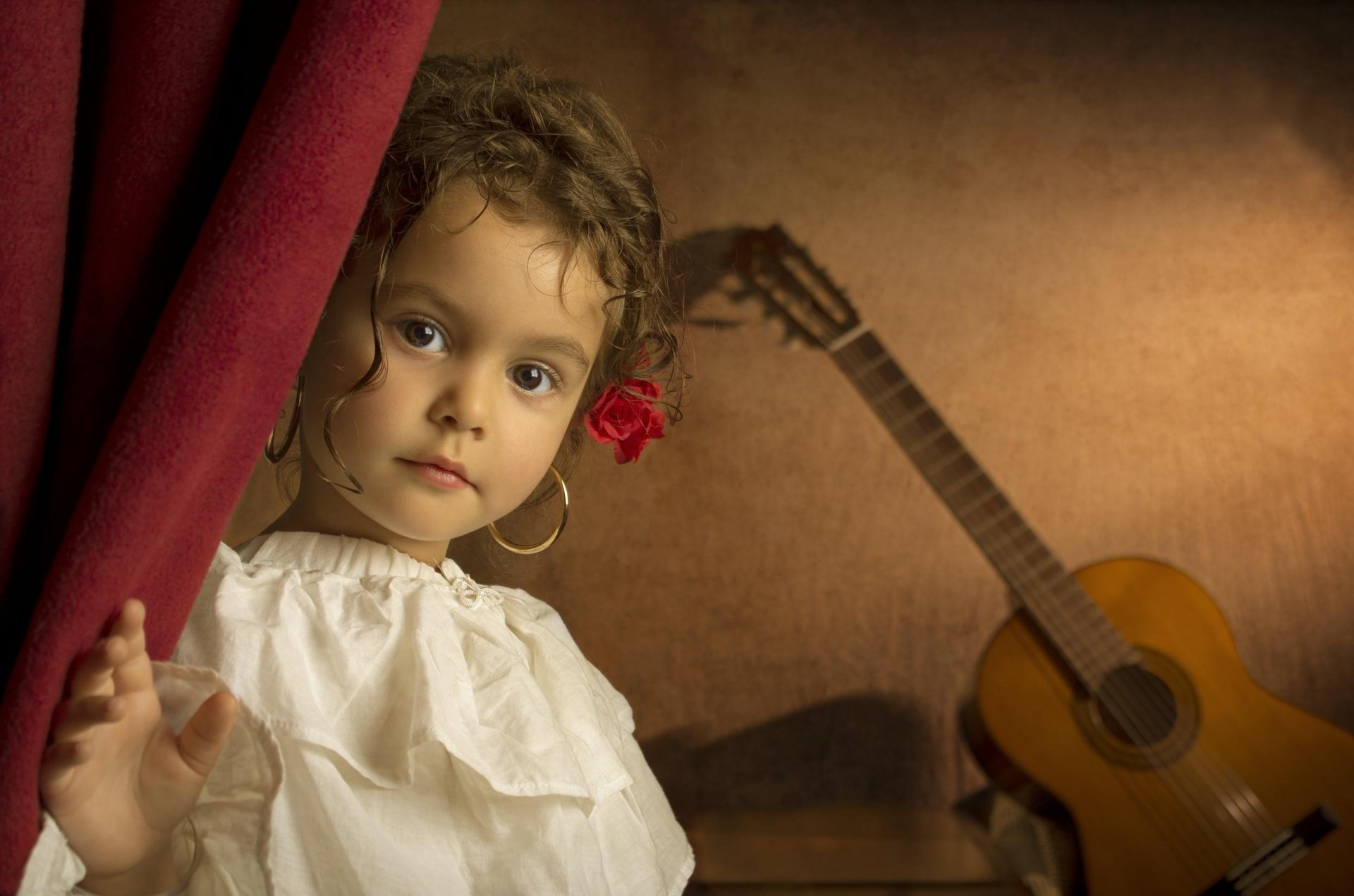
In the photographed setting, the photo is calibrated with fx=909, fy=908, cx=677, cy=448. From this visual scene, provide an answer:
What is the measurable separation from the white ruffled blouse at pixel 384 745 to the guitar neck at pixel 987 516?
541 millimetres

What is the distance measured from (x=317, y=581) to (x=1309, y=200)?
1.31 m

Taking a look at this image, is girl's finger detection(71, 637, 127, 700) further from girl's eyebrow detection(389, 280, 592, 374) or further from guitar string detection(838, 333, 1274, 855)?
guitar string detection(838, 333, 1274, 855)

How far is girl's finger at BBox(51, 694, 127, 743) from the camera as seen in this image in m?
0.27

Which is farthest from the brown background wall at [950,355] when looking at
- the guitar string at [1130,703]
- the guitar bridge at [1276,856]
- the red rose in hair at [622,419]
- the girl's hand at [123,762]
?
the girl's hand at [123,762]

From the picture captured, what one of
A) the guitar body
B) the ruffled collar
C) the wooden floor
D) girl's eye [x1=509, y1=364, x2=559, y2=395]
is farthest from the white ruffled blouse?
the guitar body

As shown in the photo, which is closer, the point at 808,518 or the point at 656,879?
the point at 656,879

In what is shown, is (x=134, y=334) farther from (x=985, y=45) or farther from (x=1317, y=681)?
(x=1317, y=681)

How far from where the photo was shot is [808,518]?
1.13 metres

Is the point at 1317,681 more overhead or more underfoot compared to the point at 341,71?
more underfoot

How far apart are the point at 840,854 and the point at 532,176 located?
2.40ft

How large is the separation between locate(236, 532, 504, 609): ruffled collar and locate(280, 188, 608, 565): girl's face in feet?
0.07

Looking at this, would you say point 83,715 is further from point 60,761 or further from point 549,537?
point 549,537

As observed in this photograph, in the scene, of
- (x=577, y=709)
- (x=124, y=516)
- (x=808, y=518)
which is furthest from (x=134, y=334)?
(x=808, y=518)

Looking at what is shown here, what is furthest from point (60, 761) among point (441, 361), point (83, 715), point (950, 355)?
point (950, 355)
